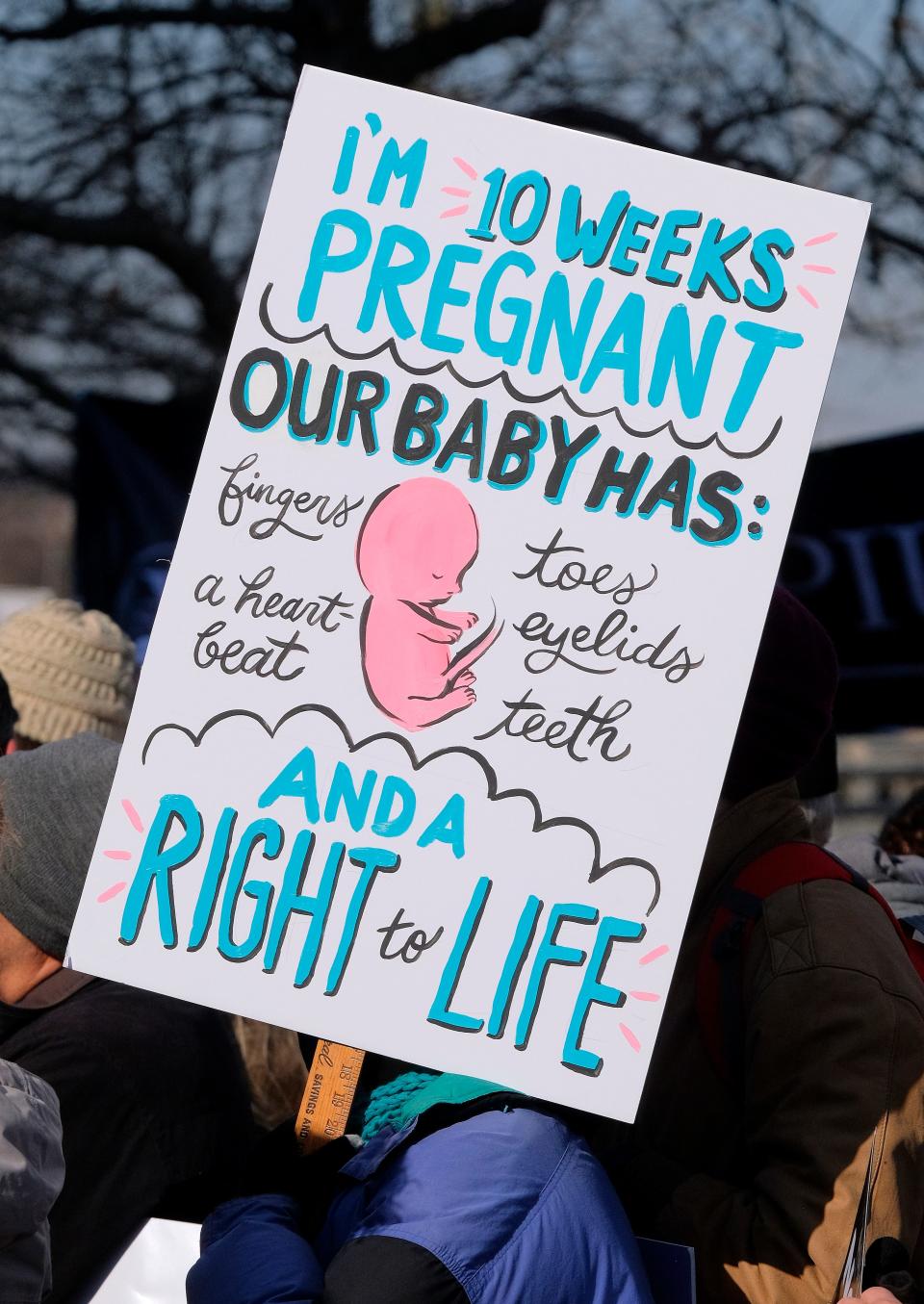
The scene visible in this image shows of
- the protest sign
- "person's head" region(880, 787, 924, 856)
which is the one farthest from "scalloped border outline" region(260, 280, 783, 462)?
"person's head" region(880, 787, 924, 856)

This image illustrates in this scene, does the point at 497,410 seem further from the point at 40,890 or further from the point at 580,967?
the point at 40,890

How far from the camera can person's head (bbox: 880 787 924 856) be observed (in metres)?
2.93

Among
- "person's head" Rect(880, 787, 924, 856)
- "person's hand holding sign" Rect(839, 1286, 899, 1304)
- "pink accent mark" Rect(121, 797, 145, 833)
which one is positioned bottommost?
"person's hand holding sign" Rect(839, 1286, 899, 1304)

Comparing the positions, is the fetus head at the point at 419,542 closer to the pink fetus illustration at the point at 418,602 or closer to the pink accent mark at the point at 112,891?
the pink fetus illustration at the point at 418,602

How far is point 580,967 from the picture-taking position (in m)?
1.60

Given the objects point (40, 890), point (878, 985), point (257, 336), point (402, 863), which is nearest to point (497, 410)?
point (257, 336)

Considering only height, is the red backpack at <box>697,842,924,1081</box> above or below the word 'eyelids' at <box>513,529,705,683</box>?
below

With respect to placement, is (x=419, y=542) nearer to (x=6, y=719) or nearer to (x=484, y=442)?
(x=484, y=442)

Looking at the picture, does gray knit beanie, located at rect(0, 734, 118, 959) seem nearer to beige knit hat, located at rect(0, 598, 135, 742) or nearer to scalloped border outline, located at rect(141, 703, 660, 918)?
scalloped border outline, located at rect(141, 703, 660, 918)

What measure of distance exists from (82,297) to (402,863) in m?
4.88

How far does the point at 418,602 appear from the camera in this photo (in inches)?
66.6

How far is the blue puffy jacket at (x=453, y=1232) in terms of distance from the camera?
1.44m

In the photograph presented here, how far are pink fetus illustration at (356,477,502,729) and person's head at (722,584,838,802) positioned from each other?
1.41ft

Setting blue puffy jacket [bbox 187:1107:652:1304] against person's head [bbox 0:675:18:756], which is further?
person's head [bbox 0:675:18:756]
